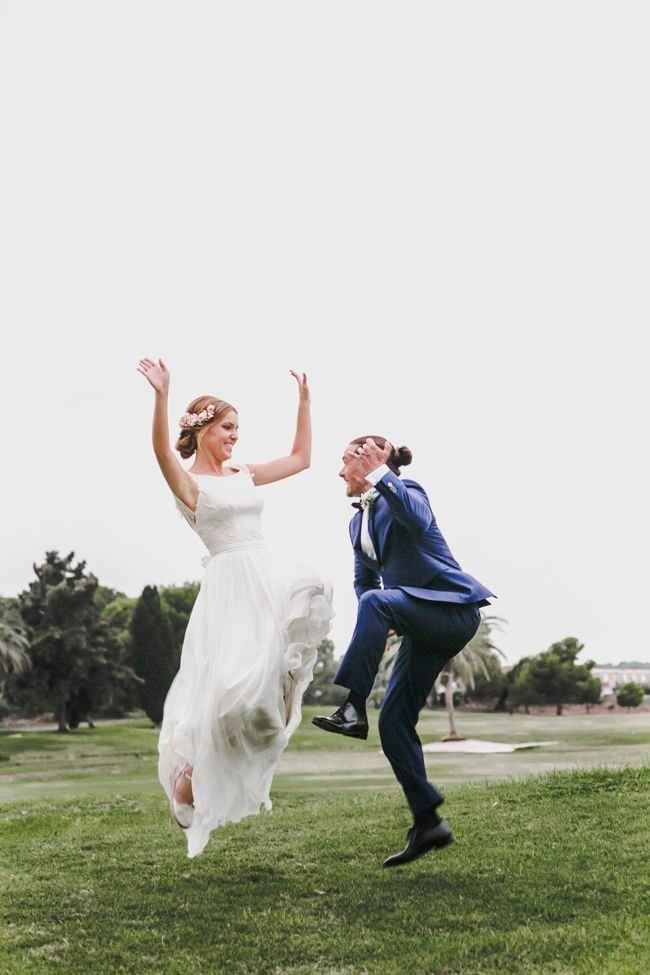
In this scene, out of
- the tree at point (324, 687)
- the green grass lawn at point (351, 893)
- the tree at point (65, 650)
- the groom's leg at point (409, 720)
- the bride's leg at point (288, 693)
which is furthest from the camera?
the tree at point (324, 687)

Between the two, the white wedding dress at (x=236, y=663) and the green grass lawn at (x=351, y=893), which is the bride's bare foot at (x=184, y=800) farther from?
the green grass lawn at (x=351, y=893)

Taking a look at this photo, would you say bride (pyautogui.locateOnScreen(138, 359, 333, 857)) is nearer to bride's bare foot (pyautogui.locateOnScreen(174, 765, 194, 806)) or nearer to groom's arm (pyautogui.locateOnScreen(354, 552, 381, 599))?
bride's bare foot (pyautogui.locateOnScreen(174, 765, 194, 806))

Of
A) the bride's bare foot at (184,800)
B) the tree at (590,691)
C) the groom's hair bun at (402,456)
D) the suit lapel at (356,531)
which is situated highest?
the groom's hair bun at (402,456)

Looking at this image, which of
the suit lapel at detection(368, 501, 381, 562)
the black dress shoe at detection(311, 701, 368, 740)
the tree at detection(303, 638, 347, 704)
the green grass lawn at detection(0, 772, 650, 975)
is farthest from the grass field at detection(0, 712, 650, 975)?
the tree at detection(303, 638, 347, 704)

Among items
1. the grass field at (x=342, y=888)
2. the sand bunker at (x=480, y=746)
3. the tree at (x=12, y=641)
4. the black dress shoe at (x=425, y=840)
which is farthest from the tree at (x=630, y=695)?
the black dress shoe at (x=425, y=840)

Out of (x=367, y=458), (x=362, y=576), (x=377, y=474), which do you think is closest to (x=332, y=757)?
(x=362, y=576)

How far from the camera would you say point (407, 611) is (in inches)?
290

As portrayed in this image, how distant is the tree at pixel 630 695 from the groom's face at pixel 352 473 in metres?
45.7

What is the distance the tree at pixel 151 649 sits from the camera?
52.0 m

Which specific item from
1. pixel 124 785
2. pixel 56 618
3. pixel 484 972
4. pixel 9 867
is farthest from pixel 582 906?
pixel 56 618

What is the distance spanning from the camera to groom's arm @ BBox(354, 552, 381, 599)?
8.00 meters

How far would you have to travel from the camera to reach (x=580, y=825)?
10555 mm

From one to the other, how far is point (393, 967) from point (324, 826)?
496cm

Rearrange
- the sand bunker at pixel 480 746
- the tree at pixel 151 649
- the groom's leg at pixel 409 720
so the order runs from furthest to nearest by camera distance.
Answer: the tree at pixel 151 649 < the sand bunker at pixel 480 746 < the groom's leg at pixel 409 720
